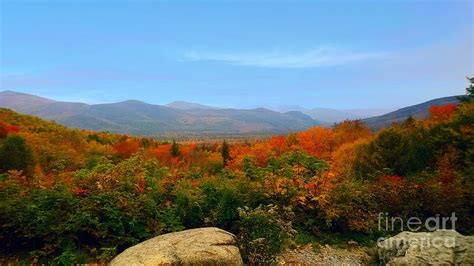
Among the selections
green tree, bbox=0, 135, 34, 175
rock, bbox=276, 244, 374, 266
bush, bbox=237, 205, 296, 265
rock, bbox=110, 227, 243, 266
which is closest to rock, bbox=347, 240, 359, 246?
rock, bbox=276, 244, 374, 266

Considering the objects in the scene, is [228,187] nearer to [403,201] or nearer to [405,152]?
[403,201]

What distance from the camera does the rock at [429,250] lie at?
7770mm

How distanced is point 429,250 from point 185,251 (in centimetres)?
545

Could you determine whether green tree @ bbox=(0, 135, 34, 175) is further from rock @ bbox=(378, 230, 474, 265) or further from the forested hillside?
rock @ bbox=(378, 230, 474, 265)

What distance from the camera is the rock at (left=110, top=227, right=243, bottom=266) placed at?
698cm

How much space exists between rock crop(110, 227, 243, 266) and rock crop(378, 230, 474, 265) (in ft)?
12.4

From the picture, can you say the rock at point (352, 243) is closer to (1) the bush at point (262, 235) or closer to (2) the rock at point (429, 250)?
(2) the rock at point (429, 250)

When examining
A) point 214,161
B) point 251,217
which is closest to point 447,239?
point 251,217

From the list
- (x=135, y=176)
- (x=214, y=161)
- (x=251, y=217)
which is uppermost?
(x=135, y=176)

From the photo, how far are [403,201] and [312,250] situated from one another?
3754mm

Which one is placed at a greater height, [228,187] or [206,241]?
[228,187]

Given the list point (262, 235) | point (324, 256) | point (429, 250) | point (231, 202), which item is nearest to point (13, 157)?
point (231, 202)

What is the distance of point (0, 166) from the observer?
2520cm

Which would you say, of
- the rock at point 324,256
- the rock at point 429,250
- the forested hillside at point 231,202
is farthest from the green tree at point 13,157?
the rock at point 429,250
